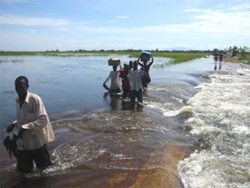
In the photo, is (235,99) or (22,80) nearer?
(22,80)

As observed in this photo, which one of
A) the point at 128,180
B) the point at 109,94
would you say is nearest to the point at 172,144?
the point at 128,180

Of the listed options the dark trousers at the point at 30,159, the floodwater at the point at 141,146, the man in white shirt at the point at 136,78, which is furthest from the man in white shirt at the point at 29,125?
the man in white shirt at the point at 136,78

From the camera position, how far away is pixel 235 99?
11.3 meters

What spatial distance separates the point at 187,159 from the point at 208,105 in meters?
5.49

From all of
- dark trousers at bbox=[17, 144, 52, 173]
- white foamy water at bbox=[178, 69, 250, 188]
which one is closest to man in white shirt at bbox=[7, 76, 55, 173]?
dark trousers at bbox=[17, 144, 52, 173]

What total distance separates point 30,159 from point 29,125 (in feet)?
2.25

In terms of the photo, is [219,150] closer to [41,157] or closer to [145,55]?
[41,157]

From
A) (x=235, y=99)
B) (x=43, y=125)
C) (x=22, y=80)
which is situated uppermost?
(x=22, y=80)

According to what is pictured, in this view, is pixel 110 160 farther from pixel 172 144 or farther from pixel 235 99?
pixel 235 99

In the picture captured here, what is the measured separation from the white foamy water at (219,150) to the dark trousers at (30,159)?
228 centimetres

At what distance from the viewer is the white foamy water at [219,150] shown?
403cm

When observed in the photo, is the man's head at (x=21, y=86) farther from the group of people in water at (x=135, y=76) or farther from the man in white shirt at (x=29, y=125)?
the group of people in water at (x=135, y=76)

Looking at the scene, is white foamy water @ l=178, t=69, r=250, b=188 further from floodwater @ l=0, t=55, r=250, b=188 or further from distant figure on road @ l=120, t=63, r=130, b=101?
distant figure on road @ l=120, t=63, r=130, b=101

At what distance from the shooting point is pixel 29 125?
128 inches
